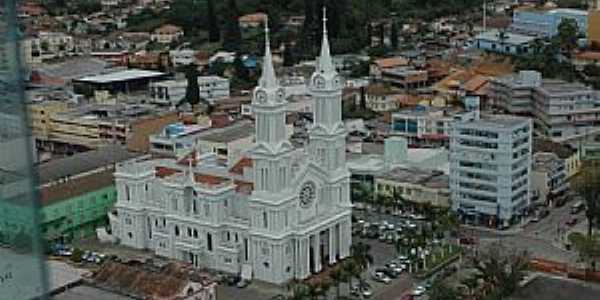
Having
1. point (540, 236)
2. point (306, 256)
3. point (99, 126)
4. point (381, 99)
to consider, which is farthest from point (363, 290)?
point (381, 99)

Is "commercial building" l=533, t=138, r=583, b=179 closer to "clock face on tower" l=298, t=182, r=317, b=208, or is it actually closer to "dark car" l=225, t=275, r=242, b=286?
"clock face on tower" l=298, t=182, r=317, b=208

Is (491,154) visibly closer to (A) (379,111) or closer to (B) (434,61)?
(A) (379,111)

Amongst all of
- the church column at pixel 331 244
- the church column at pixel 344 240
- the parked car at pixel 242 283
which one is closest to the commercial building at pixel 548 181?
the church column at pixel 344 240

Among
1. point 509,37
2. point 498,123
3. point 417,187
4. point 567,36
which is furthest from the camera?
point 509,37

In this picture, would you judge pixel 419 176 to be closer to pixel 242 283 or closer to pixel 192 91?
A: pixel 242 283

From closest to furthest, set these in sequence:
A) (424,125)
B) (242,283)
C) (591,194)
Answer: (242,283) < (591,194) < (424,125)

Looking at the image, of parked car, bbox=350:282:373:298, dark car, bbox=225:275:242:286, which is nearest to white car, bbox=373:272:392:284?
parked car, bbox=350:282:373:298
